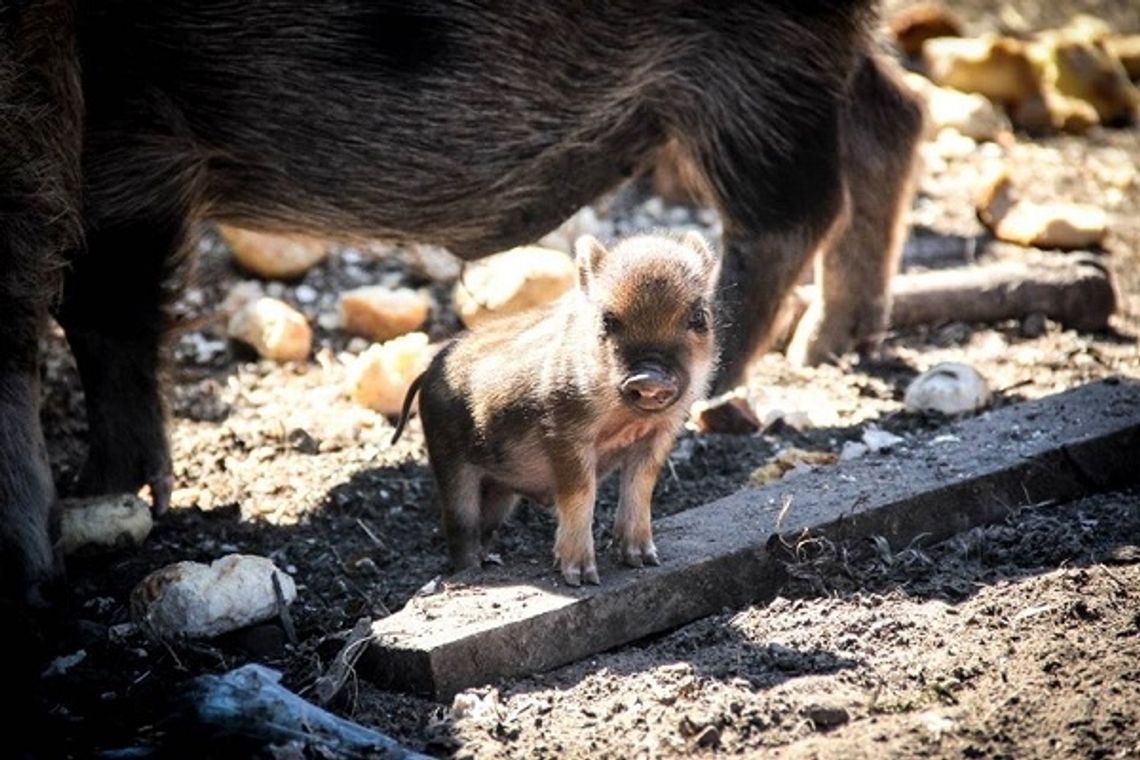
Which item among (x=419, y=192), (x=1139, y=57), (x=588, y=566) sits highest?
(x=419, y=192)

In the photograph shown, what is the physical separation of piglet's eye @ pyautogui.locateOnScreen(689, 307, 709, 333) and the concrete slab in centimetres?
50

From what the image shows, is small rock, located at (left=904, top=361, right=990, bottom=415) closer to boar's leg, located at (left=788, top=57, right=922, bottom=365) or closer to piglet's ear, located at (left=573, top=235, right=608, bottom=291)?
boar's leg, located at (left=788, top=57, right=922, bottom=365)

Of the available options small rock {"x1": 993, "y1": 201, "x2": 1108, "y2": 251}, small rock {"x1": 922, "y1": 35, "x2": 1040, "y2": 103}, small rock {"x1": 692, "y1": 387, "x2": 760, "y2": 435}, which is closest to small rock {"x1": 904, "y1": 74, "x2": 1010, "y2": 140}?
small rock {"x1": 922, "y1": 35, "x2": 1040, "y2": 103}

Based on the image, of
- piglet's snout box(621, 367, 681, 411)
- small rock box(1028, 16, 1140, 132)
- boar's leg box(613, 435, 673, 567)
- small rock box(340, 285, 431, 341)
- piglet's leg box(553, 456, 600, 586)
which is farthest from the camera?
small rock box(1028, 16, 1140, 132)

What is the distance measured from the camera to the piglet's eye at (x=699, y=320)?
3564 mm

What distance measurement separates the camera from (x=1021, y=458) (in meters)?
4.24

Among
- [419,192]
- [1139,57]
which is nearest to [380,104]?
[419,192]

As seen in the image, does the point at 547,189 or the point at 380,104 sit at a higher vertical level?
the point at 380,104

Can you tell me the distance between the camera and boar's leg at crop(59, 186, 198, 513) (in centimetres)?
459

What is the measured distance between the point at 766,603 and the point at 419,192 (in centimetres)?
163

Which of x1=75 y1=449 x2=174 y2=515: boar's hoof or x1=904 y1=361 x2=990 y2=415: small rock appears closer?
x1=75 y1=449 x2=174 y2=515: boar's hoof

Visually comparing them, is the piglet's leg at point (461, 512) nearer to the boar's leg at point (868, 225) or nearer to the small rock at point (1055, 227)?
the boar's leg at point (868, 225)

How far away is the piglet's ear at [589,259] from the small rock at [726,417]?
4.29 feet

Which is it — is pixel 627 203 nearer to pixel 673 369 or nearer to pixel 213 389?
pixel 213 389
